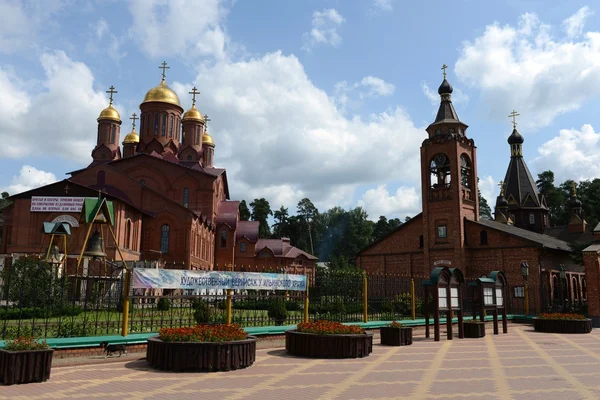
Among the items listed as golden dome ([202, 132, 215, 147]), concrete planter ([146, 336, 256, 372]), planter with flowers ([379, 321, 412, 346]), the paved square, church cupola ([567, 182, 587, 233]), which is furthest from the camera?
golden dome ([202, 132, 215, 147])

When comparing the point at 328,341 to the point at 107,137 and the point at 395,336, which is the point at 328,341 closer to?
the point at 395,336

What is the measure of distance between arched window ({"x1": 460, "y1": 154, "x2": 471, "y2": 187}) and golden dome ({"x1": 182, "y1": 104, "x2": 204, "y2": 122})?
89.7 ft

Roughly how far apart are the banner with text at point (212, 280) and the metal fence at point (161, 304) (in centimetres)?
25

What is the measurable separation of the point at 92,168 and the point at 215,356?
32.1m

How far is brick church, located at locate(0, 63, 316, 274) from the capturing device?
3128 cm

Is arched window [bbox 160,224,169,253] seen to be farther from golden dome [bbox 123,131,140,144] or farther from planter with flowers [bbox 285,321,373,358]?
planter with flowers [bbox 285,321,373,358]

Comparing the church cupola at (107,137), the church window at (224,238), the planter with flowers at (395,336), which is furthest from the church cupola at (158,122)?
the planter with flowers at (395,336)

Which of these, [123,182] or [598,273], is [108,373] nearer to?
[598,273]

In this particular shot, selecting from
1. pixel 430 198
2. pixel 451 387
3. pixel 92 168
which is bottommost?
pixel 451 387

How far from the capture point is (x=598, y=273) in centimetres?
2220

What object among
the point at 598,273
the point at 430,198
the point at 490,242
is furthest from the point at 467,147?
the point at 598,273

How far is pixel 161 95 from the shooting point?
45.6 metres

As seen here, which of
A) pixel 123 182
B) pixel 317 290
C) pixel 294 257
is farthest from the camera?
pixel 294 257

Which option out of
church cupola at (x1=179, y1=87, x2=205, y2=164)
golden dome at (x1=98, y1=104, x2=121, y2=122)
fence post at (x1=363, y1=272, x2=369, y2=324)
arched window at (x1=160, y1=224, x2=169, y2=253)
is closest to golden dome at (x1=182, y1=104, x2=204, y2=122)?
church cupola at (x1=179, y1=87, x2=205, y2=164)
